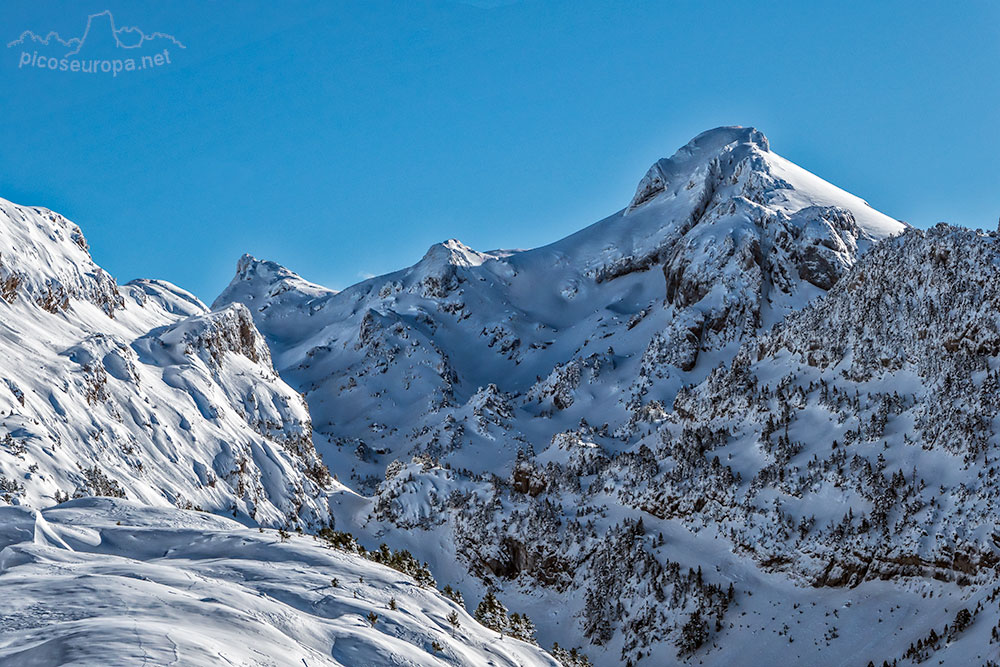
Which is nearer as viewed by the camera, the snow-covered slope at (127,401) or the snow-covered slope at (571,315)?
the snow-covered slope at (127,401)

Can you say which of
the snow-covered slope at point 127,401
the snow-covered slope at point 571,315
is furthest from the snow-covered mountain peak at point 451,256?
the snow-covered slope at point 127,401

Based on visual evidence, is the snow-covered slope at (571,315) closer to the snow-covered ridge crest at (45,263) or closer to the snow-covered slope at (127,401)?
the snow-covered slope at (127,401)

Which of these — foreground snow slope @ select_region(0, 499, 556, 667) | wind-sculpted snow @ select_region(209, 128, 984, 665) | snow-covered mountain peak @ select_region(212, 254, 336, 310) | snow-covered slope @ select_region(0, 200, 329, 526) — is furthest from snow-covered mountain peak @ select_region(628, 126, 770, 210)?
foreground snow slope @ select_region(0, 499, 556, 667)

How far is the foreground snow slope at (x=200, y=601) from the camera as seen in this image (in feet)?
39.5

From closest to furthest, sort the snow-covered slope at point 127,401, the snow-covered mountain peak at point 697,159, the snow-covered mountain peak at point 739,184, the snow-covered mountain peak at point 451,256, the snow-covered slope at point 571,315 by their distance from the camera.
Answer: the snow-covered slope at point 127,401
the snow-covered slope at point 571,315
the snow-covered mountain peak at point 739,184
the snow-covered mountain peak at point 697,159
the snow-covered mountain peak at point 451,256

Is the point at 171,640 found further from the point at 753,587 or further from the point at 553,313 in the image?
the point at 553,313

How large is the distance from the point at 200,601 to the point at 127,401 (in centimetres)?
3958

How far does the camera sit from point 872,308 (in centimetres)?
5047

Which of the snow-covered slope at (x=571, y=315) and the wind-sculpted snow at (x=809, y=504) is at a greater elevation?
the snow-covered slope at (x=571, y=315)

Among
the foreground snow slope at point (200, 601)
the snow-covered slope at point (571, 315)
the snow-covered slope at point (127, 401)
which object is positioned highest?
the snow-covered slope at point (571, 315)

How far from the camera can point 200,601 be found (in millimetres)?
14625

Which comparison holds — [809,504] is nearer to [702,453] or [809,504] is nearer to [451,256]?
[702,453]

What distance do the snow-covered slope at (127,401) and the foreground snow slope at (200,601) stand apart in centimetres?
1568

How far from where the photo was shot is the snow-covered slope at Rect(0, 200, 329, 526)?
40.7 metres
